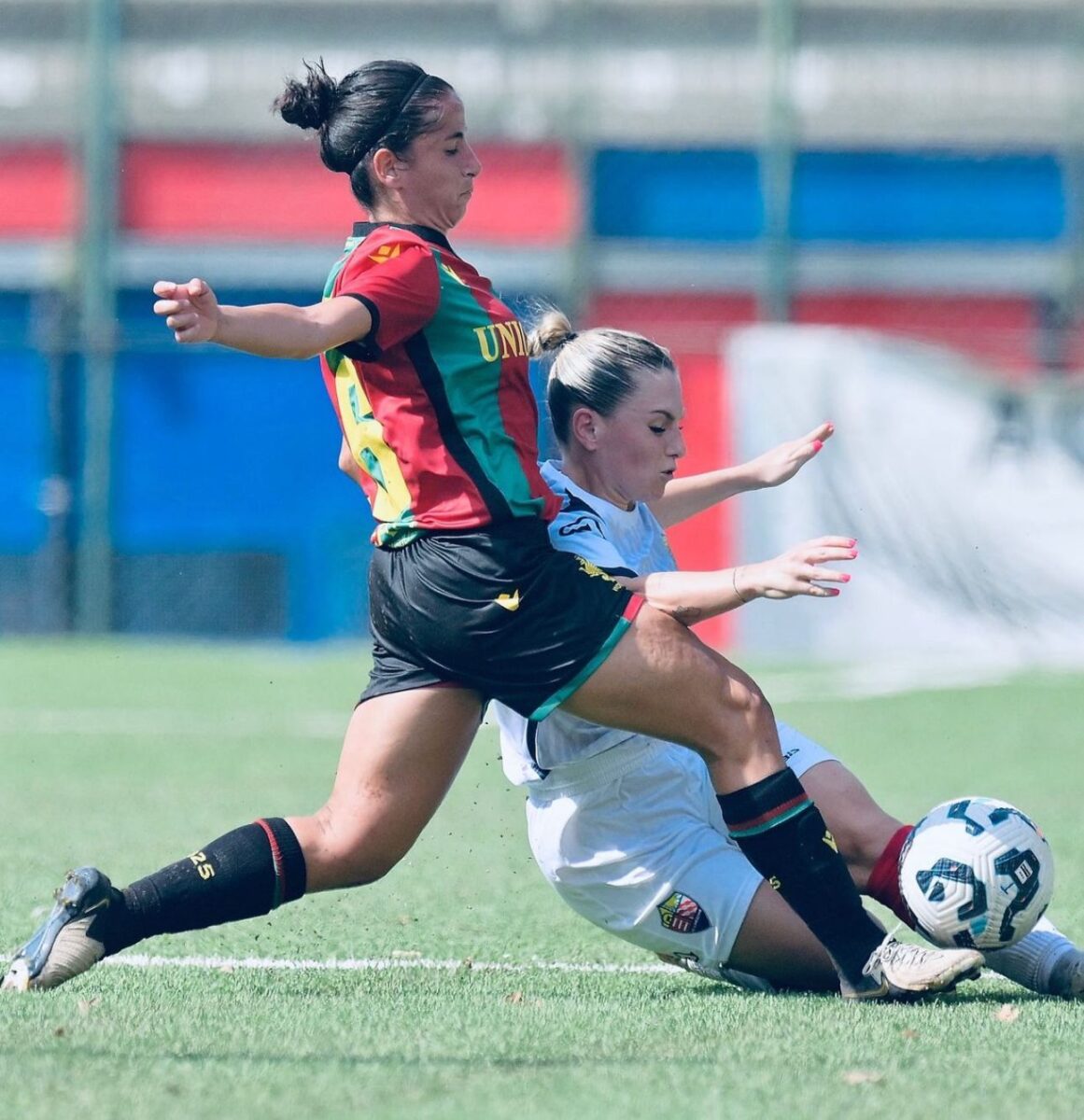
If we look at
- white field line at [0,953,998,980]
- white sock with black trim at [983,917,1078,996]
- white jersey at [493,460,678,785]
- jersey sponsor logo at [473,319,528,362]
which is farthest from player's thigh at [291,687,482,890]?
white sock with black trim at [983,917,1078,996]

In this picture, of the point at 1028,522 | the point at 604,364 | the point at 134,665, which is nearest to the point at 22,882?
the point at 604,364

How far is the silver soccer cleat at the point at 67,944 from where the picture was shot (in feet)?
12.8

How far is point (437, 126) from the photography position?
405 centimetres

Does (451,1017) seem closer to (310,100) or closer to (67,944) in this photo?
(67,944)

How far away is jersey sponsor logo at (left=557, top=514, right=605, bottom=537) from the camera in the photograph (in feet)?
13.3

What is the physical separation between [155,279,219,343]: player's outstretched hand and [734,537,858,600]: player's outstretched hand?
1.04m

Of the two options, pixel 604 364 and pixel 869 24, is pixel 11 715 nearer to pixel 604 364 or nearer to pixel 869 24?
pixel 604 364

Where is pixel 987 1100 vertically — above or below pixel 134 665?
above

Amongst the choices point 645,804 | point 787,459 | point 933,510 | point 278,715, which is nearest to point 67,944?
point 645,804

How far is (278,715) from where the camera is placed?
10.5 m

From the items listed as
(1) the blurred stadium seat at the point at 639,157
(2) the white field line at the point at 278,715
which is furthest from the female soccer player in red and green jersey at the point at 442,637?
(1) the blurred stadium seat at the point at 639,157

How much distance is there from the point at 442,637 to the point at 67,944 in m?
0.93

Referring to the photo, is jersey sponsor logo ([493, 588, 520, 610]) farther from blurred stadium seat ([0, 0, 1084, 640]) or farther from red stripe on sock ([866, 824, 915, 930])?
blurred stadium seat ([0, 0, 1084, 640])

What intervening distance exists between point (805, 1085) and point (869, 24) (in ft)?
55.6
